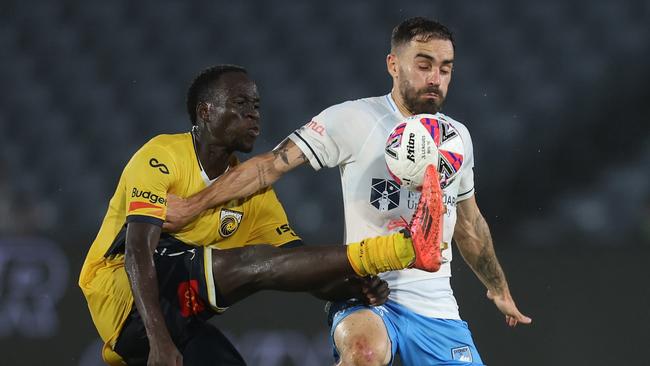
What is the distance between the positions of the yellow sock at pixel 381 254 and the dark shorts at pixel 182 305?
1.83ft

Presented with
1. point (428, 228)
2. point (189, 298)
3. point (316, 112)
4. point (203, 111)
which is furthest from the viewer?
point (316, 112)

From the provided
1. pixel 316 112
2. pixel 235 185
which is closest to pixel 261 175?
pixel 235 185

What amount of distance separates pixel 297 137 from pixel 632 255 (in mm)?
1852

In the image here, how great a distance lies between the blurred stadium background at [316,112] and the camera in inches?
184

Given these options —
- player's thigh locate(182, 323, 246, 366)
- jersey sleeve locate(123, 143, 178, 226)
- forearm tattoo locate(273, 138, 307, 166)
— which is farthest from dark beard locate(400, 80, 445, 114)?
player's thigh locate(182, 323, 246, 366)

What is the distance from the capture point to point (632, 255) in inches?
181

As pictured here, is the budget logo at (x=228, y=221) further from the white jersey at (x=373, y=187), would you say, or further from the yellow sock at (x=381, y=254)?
the yellow sock at (x=381, y=254)

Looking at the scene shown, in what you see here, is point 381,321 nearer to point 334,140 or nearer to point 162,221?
point 334,140

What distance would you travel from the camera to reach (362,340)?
3.23 m

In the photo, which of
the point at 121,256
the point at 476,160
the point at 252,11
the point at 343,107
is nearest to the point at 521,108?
the point at 476,160

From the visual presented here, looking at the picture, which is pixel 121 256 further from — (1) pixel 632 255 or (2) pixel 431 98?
(1) pixel 632 255

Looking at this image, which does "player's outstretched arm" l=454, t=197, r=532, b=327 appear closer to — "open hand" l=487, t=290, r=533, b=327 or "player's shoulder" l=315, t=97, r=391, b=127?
"open hand" l=487, t=290, r=533, b=327

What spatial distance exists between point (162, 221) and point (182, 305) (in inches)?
12.3

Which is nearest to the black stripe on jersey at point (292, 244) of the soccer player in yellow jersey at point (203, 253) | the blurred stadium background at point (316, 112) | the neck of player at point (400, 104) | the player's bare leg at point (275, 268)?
the soccer player in yellow jersey at point (203, 253)
